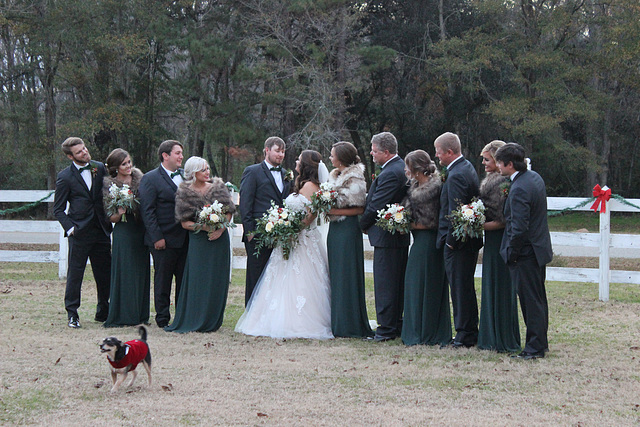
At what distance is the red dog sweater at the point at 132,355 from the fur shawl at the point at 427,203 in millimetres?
3204

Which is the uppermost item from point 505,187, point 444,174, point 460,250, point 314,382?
point 444,174

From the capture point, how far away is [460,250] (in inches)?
275

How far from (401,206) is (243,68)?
19.6 metres

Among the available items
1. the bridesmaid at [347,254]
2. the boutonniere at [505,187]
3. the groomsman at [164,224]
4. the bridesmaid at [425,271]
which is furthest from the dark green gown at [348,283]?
the groomsman at [164,224]

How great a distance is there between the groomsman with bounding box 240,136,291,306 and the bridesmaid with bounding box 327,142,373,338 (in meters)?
0.87

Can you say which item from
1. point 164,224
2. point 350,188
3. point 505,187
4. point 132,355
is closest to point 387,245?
point 350,188

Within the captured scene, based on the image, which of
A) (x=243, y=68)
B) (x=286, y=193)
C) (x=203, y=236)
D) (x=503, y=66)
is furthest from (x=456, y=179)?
(x=503, y=66)

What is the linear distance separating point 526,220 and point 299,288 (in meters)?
2.74

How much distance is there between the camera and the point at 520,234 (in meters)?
6.34

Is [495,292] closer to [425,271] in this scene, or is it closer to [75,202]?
[425,271]

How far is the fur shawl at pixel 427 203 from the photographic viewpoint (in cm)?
726

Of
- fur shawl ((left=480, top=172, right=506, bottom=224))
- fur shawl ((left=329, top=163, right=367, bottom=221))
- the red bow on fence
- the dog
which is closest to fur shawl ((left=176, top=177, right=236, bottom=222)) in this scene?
fur shawl ((left=329, top=163, right=367, bottom=221))

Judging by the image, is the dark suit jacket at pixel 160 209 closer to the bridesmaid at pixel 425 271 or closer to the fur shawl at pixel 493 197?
the bridesmaid at pixel 425 271

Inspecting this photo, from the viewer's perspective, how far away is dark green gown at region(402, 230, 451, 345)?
730cm
